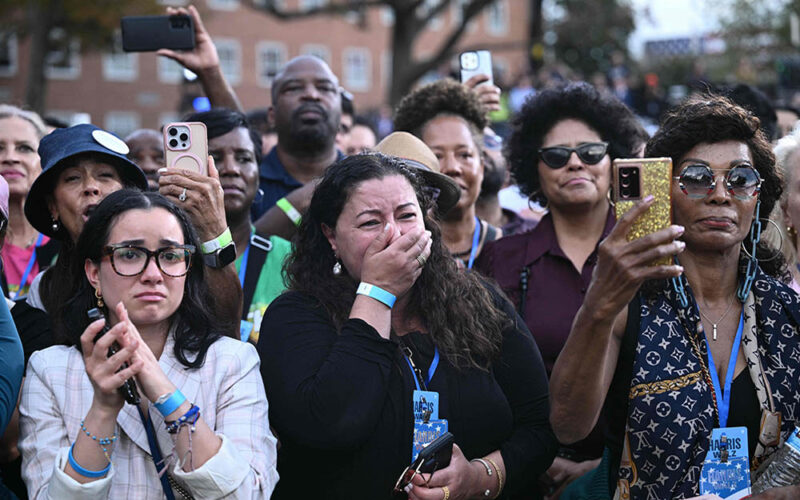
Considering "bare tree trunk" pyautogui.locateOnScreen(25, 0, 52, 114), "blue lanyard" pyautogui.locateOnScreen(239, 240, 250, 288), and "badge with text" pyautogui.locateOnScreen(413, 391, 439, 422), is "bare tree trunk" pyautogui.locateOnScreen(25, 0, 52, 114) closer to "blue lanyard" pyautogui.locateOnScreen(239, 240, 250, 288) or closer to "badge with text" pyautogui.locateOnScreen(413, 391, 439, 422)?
"blue lanyard" pyautogui.locateOnScreen(239, 240, 250, 288)

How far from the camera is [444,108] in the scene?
16.8ft

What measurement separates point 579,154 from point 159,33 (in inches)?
91.6

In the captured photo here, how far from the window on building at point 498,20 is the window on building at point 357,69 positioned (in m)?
7.72

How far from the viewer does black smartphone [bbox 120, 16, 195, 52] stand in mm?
5039

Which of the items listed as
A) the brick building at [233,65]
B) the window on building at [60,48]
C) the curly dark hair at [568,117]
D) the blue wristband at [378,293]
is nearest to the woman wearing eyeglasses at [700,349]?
the blue wristband at [378,293]

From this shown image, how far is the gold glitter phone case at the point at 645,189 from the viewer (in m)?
2.72

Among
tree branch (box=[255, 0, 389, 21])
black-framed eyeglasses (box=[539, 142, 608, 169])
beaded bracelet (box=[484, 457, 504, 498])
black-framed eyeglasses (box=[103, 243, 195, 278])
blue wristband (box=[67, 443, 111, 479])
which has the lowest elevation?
beaded bracelet (box=[484, 457, 504, 498])

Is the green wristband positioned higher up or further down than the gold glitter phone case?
further down

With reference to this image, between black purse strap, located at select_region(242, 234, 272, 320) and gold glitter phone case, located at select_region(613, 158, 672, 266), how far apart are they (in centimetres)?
207

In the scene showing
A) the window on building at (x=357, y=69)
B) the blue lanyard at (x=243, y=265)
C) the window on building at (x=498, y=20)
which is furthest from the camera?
the window on building at (x=498, y=20)

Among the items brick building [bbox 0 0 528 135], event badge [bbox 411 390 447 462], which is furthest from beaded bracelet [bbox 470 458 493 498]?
brick building [bbox 0 0 528 135]

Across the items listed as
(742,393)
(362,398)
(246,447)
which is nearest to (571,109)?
(742,393)

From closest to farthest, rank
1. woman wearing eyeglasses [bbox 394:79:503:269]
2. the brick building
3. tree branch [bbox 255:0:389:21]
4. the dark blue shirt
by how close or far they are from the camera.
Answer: woman wearing eyeglasses [bbox 394:79:503:269] → the dark blue shirt → tree branch [bbox 255:0:389:21] → the brick building

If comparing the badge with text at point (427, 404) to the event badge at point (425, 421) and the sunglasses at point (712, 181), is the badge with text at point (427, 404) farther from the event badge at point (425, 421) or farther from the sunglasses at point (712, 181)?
the sunglasses at point (712, 181)
